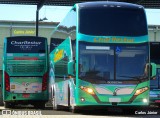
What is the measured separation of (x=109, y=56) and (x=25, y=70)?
9.27m

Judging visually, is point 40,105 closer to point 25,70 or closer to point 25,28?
point 25,70

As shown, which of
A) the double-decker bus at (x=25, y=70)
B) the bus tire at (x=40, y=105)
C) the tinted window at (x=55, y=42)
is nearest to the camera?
the tinted window at (x=55, y=42)

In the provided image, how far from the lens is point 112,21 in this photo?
16.4m

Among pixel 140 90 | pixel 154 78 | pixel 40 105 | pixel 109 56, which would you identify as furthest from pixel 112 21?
pixel 40 105

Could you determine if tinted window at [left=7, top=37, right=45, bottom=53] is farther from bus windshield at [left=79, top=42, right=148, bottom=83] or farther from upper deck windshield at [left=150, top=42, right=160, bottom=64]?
bus windshield at [left=79, top=42, right=148, bottom=83]

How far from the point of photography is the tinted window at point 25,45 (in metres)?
24.5

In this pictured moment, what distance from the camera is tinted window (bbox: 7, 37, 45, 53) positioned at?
24500 millimetres

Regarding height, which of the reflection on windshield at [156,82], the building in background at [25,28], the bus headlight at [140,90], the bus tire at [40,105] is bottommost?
the bus tire at [40,105]

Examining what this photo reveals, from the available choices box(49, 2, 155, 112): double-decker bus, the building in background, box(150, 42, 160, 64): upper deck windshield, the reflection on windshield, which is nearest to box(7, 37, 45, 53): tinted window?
box(150, 42, 160, 64): upper deck windshield

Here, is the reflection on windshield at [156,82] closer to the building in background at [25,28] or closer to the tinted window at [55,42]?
the tinted window at [55,42]

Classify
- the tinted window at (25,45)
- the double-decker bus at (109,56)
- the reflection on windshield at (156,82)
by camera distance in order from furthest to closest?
1. the reflection on windshield at (156,82)
2. the tinted window at (25,45)
3. the double-decker bus at (109,56)

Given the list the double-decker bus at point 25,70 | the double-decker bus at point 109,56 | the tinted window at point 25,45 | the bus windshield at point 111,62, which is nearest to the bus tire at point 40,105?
the double-decker bus at point 25,70

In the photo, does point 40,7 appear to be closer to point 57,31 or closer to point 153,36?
point 57,31

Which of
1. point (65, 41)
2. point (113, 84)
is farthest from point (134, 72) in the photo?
point (65, 41)
